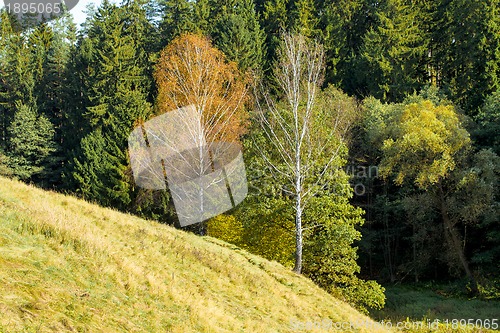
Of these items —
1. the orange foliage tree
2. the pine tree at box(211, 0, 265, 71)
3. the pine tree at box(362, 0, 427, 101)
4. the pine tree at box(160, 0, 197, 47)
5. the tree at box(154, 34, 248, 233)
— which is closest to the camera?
the tree at box(154, 34, 248, 233)

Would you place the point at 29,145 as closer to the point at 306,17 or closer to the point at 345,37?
the point at 306,17

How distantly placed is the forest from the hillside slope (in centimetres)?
680

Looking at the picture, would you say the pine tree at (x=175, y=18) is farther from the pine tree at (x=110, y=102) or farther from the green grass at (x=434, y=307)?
the green grass at (x=434, y=307)

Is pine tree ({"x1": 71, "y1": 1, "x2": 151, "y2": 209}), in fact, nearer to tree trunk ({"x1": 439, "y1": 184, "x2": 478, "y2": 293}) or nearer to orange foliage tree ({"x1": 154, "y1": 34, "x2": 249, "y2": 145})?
orange foliage tree ({"x1": 154, "y1": 34, "x2": 249, "y2": 145})

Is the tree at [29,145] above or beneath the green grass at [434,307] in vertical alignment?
above

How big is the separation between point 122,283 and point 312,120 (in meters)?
16.9

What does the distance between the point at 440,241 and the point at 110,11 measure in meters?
41.0

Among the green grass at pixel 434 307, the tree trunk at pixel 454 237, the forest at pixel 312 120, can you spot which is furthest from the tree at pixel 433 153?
the green grass at pixel 434 307

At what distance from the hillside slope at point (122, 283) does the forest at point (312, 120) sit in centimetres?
680

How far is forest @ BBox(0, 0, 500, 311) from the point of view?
23.9m

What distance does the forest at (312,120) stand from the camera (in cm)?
2392

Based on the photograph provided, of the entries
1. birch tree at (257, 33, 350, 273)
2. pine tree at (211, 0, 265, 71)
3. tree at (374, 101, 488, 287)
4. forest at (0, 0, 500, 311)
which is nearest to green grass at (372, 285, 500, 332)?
forest at (0, 0, 500, 311)

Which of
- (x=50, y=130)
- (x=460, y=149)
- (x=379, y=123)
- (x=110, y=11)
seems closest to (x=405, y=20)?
(x=379, y=123)

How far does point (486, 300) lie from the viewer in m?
29.8
